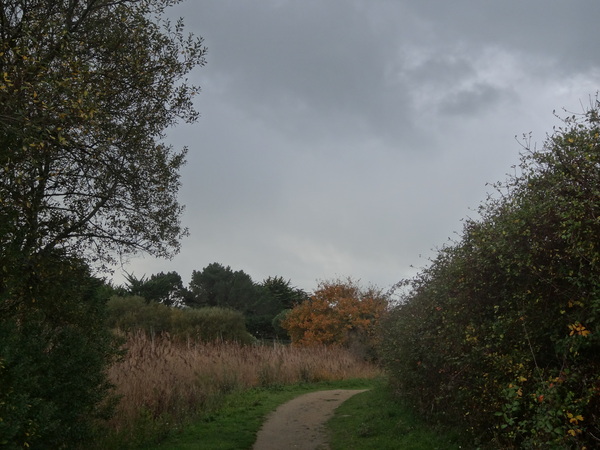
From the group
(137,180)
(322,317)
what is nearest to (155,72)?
(137,180)

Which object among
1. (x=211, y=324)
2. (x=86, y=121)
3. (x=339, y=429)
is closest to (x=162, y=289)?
(x=211, y=324)

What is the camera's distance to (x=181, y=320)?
31.3 metres

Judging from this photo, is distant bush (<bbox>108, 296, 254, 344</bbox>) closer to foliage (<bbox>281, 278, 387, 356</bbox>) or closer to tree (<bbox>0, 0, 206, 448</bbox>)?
foliage (<bbox>281, 278, 387, 356</bbox>)

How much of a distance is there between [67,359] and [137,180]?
3173 mm

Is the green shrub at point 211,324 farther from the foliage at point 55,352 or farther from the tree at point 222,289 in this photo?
the tree at point 222,289

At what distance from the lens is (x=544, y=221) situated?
5602 mm

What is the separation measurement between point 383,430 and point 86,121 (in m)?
8.20

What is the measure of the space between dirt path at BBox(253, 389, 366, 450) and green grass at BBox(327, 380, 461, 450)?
0.33 metres

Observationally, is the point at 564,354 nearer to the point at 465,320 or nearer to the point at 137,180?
the point at 465,320

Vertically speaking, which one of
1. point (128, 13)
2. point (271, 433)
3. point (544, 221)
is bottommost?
point (271, 433)

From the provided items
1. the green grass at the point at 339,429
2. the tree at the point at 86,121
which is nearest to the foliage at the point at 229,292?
the green grass at the point at 339,429

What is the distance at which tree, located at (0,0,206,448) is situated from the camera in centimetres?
628

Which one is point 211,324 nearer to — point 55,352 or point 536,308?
point 55,352

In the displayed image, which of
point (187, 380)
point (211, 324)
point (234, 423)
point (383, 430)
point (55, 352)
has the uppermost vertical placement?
point (211, 324)
